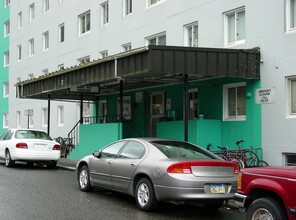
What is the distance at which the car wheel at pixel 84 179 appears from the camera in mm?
10844

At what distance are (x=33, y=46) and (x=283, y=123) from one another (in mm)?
23398

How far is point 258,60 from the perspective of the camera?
13.6 metres

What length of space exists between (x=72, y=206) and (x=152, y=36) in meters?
11.5

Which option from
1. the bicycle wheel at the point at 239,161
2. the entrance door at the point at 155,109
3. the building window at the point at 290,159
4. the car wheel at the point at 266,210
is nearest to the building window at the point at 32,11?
the entrance door at the point at 155,109

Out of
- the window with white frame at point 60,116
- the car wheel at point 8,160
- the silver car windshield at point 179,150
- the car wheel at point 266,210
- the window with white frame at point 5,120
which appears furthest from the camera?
the window with white frame at point 5,120

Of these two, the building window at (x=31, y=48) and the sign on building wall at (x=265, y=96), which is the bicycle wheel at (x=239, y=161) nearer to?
the sign on building wall at (x=265, y=96)

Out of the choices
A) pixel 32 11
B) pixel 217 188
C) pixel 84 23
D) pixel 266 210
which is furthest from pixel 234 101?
pixel 32 11

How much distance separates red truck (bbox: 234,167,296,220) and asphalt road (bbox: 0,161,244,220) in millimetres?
1886

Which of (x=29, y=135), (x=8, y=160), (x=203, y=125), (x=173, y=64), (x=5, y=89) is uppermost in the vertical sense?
(x=5, y=89)

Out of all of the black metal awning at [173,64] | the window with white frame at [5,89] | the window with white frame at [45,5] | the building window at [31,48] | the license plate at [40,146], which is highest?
the window with white frame at [45,5]

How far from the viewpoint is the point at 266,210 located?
6105mm

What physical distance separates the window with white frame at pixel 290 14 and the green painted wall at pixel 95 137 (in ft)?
23.4

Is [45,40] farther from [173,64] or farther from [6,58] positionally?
[173,64]

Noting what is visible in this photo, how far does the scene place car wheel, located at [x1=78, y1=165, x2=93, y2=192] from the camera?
1084 centimetres
